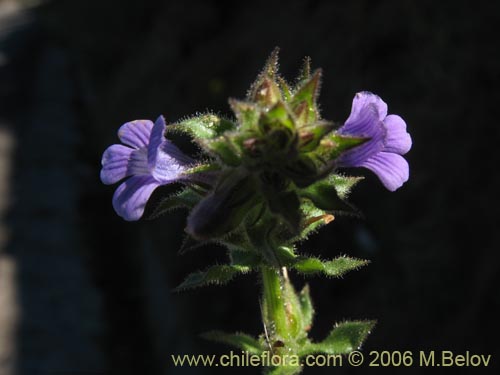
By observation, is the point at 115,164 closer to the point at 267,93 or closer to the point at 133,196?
the point at 133,196

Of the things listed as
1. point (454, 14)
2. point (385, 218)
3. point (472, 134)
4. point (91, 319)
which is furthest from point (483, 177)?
point (91, 319)

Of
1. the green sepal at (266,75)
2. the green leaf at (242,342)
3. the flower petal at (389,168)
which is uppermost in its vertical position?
the green sepal at (266,75)

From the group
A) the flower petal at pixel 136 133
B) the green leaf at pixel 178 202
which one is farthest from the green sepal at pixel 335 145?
the flower petal at pixel 136 133

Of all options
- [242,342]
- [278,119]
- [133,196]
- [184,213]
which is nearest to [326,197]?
[278,119]

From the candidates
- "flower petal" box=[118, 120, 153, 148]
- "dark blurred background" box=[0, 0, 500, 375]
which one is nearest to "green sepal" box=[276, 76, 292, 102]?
"flower petal" box=[118, 120, 153, 148]

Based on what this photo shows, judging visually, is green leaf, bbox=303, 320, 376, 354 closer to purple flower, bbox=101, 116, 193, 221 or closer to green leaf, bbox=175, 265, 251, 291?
green leaf, bbox=175, 265, 251, 291

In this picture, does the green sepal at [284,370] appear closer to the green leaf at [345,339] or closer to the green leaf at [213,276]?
the green leaf at [345,339]

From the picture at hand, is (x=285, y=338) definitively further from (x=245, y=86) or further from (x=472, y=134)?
(x=245, y=86)
